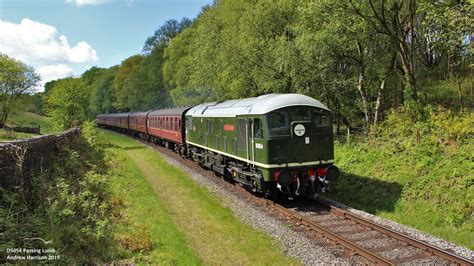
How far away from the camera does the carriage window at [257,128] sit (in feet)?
42.7

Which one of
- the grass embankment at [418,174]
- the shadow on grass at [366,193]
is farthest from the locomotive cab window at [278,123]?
the grass embankment at [418,174]

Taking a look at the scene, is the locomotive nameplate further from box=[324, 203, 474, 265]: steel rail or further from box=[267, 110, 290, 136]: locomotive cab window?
box=[324, 203, 474, 265]: steel rail

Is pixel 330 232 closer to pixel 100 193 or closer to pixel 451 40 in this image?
pixel 100 193

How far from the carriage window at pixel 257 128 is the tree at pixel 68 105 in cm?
2597

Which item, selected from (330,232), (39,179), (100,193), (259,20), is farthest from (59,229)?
(259,20)

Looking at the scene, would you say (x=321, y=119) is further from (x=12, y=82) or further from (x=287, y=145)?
(x=12, y=82)

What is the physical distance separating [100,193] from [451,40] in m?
14.2

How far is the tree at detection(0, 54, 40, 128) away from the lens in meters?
51.4

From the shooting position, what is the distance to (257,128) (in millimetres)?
13281

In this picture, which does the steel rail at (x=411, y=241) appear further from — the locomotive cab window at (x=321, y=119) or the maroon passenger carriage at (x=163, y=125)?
the maroon passenger carriage at (x=163, y=125)

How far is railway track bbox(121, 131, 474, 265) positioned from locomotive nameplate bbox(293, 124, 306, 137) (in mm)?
2475

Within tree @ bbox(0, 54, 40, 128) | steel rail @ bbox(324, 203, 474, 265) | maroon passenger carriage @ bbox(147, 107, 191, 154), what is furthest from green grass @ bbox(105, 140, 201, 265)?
tree @ bbox(0, 54, 40, 128)

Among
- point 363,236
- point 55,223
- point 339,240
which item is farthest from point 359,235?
point 55,223

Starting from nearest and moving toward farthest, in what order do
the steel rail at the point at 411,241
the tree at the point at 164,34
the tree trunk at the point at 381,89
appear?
the steel rail at the point at 411,241 → the tree trunk at the point at 381,89 → the tree at the point at 164,34
